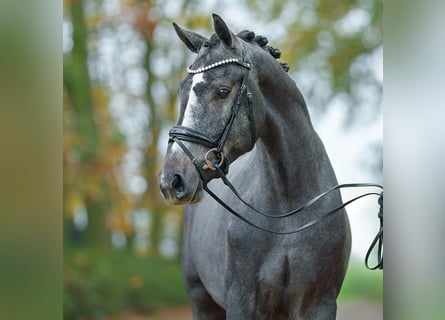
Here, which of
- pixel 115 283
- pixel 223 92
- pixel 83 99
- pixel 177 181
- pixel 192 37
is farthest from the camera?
pixel 115 283

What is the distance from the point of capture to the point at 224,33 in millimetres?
3100

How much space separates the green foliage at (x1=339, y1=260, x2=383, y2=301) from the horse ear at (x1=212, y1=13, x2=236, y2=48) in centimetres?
534

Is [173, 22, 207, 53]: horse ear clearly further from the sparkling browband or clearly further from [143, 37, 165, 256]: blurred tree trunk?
[143, 37, 165, 256]: blurred tree trunk

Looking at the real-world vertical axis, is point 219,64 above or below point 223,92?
above

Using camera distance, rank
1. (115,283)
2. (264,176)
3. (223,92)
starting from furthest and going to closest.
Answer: (115,283) → (264,176) → (223,92)

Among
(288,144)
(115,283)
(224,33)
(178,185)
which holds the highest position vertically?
(224,33)

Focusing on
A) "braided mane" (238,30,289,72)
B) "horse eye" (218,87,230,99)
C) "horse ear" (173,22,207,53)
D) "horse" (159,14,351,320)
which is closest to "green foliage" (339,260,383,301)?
"horse" (159,14,351,320)

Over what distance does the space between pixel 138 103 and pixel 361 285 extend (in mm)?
3621

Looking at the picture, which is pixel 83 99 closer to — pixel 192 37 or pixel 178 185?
pixel 192 37

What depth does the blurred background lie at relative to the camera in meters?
8.88

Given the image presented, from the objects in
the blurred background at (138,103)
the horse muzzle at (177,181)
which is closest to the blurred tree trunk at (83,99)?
the blurred background at (138,103)

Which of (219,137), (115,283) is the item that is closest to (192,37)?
(219,137)
